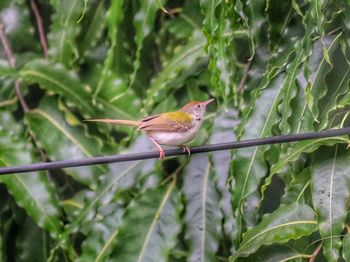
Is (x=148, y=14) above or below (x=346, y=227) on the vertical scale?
above

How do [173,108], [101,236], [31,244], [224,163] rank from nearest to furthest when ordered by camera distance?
[224,163] → [101,236] → [173,108] → [31,244]

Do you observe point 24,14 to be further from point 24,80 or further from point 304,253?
point 304,253

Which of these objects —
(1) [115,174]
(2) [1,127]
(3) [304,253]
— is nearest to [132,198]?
(1) [115,174]

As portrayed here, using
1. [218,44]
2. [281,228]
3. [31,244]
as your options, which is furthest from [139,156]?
[31,244]

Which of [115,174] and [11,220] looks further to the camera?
[11,220]

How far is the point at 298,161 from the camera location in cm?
338

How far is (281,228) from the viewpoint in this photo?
3219 millimetres

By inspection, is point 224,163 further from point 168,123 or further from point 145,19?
point 145,19

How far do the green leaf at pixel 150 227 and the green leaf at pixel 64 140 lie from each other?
1.04 ft

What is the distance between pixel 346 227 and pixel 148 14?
3.81 ft

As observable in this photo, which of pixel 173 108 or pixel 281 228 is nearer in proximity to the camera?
pixel 281 228

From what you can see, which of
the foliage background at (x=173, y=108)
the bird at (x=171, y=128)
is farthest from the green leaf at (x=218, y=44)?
the bird at (x=171, y=128)

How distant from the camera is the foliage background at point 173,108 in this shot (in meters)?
3.20

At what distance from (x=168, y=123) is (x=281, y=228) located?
629mm
